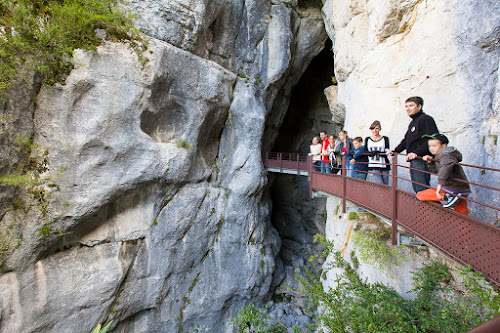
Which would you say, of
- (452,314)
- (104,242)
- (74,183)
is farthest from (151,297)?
(452,314)

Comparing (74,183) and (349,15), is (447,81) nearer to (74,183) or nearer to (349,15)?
(349,15)

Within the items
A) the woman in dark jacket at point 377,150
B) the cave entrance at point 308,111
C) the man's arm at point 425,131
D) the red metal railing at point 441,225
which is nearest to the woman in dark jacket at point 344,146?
the woman in dark jacket at point 377,150

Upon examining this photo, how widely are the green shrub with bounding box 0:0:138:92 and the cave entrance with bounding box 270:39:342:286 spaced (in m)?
12.3

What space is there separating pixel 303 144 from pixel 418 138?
14.4m

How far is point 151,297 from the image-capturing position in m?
9.12

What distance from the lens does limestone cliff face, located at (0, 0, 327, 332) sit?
715cm

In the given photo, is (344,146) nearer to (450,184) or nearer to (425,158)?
(425,158)

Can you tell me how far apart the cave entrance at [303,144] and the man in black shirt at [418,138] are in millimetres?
12848

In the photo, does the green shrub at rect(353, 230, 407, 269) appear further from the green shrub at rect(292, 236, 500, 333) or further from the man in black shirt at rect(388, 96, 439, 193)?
the man in black shirt at rect(388, 96, 439, 193)

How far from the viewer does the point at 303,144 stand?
61.0 ft

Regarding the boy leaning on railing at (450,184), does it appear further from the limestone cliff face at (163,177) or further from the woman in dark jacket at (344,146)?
the limestone cliff face at (163,177)

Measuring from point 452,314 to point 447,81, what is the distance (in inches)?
205

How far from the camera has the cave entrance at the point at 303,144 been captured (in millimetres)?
17333

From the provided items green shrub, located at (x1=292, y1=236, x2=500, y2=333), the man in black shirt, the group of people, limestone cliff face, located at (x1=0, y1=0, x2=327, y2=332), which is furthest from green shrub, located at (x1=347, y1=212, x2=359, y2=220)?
limestone cliff face, located at (x1=0, y1=0, x2=327, y2=332)
